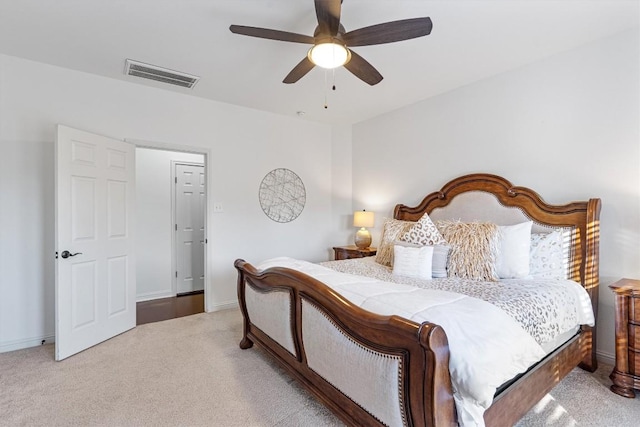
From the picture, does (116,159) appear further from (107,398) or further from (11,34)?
(107,398)

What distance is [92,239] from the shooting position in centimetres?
296

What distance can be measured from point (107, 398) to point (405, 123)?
4.07 m

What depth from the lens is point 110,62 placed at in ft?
9.57

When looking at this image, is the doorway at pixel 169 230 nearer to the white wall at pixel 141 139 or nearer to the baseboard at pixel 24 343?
the white wall at pixel 141 139

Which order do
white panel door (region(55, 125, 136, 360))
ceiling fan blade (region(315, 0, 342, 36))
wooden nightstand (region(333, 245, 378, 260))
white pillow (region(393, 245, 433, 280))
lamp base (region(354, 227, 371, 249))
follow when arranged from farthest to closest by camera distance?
lamp base (region(354, 227, 371, 249))
wooden nightstand (region(333, 245, 378, 260))
white panel door (region(55, 125, 136, 360))
white pillow (region(393, 245, 433, 280))
ceiling fan blade (region(315, 0, 342, 36))

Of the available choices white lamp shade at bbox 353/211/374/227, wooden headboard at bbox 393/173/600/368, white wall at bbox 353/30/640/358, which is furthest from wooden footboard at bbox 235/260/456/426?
white wall at bbox 353/30/640/358

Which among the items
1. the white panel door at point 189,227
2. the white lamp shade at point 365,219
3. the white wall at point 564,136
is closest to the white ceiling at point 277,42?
the white wall at point 564,136

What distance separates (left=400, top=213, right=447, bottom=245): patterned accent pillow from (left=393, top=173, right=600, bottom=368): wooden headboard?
65 cm

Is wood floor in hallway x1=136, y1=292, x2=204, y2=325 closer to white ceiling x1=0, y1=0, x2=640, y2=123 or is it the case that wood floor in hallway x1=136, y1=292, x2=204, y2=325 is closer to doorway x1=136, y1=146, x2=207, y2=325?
doorway x1=136, y1=146, x2=207, y2=325

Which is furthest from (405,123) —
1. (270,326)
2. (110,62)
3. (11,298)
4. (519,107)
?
(11,298)

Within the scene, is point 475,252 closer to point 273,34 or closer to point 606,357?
point 606,357

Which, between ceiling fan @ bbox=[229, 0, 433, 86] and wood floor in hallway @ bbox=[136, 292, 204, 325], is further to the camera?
wood floor in hallway @ bbox=[136, 292, 204, 325]

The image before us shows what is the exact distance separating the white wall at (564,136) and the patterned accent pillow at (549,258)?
0.35 metres

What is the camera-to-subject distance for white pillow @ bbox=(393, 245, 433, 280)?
2.53 m
